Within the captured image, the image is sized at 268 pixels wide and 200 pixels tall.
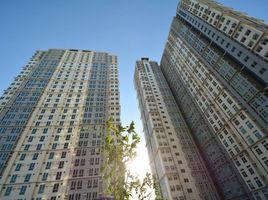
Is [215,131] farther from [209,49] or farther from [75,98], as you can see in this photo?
[75,98]

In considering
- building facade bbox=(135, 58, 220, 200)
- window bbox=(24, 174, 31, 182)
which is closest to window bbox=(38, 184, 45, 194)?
window bbox=(24, 174, 31, 182)

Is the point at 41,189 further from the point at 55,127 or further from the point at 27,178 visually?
the point at 55,127

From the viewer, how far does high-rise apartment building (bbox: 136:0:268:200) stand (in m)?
37.7

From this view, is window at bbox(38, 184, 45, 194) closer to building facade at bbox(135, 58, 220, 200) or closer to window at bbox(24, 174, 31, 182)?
window at bbox(24, 174, 31, 182)

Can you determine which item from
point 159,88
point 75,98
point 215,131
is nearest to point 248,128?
point 215,131

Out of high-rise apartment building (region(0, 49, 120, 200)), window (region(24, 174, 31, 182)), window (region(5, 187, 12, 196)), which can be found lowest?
window (region(5, 187, 12, 196))

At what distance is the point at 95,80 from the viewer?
69.1 metres

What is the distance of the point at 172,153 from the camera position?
54.6 meters

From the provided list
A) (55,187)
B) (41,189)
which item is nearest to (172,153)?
(55,187)

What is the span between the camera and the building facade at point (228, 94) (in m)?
37.7

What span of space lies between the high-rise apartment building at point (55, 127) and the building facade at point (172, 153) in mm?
19156

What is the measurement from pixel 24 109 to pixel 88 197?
118 feet

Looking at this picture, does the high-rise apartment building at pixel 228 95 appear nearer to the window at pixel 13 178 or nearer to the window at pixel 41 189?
the window at pixel 41 189

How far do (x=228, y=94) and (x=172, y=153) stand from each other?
27104 mm
